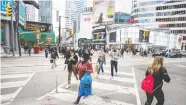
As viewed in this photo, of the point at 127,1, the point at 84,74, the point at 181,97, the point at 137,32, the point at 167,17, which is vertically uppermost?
the point at 127,1

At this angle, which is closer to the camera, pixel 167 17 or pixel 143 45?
pixel 143 45

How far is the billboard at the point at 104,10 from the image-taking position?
396 feet

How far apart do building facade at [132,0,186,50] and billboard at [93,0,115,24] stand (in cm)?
1370

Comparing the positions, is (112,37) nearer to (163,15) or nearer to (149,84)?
(163,15)

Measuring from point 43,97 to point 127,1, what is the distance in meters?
137

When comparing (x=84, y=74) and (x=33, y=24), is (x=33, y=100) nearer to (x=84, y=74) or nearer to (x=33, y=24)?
(x=84, y=74)

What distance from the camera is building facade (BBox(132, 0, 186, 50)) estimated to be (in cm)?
10169

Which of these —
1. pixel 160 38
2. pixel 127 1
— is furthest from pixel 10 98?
pixel 127 1

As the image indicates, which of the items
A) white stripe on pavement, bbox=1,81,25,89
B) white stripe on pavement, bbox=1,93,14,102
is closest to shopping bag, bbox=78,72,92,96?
white stripe on pavement, bbox=1,93,14,102

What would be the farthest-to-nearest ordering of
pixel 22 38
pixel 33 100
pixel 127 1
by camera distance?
pixel 127 1 < pixel 22 38 < pixel 33 100

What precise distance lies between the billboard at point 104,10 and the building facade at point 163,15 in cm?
1370

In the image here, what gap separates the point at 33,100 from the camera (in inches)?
282

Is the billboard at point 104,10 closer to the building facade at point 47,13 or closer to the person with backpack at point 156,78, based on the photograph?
the building facade at point 47,13

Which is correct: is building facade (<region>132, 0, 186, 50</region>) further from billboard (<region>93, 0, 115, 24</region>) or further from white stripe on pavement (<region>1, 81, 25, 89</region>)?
white stripe on pavement (<region>1, 81, 25, 89</region>)
